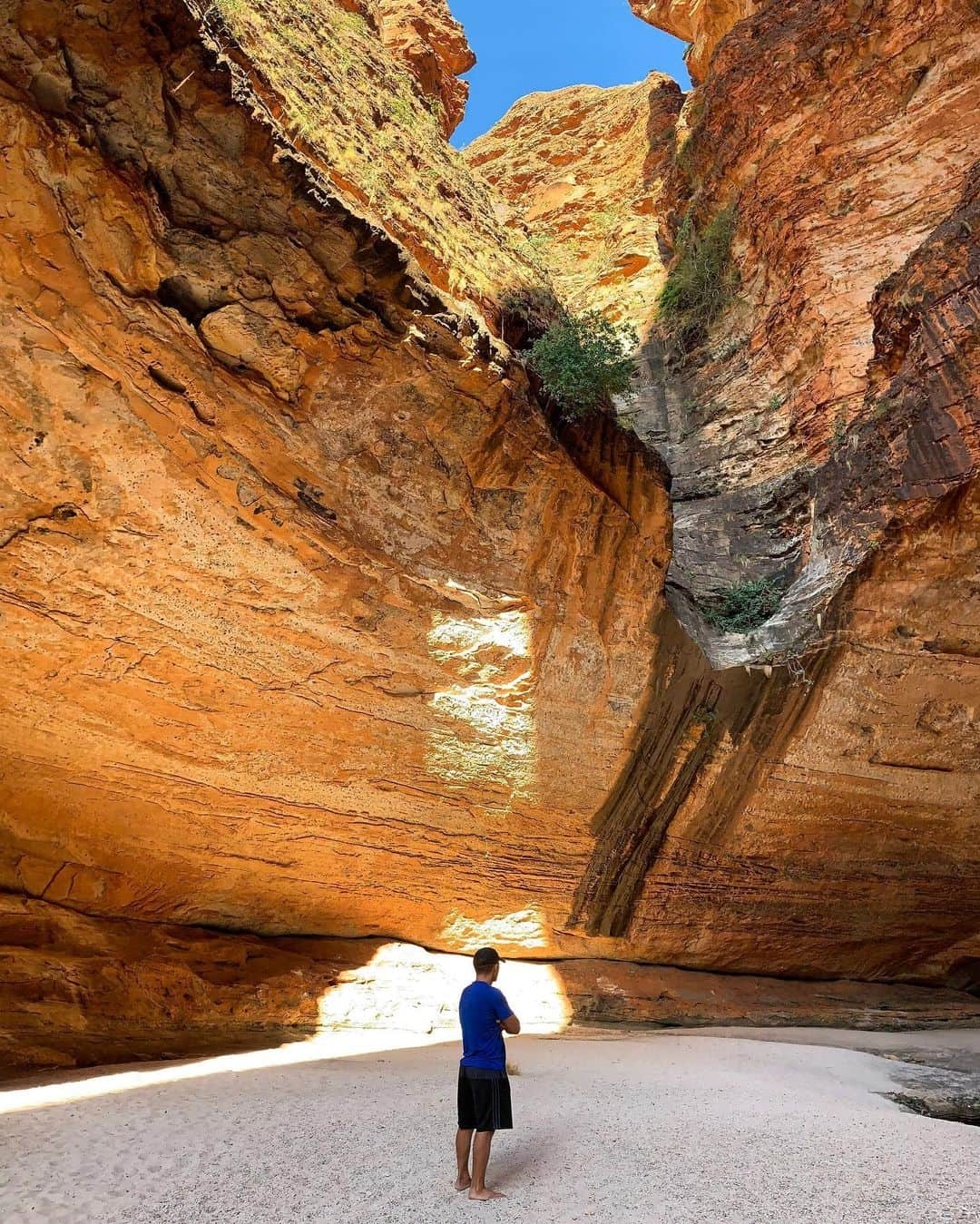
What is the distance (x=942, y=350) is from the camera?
775 centimetres

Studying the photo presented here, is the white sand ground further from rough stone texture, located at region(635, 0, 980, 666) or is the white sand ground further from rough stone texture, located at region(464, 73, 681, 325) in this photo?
rough stone texture, located at region(464, 73, 681, 325)

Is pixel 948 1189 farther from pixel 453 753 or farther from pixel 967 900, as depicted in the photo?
pixel 967 900

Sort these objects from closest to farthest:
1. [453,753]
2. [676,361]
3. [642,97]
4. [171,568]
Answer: [171,568], [453,753], [676,361], [642,97]

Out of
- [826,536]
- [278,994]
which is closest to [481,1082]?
[278,994]

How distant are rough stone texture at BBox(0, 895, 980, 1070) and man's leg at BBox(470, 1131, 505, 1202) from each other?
4.43 m

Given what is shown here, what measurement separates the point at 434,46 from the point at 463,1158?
1133 inches

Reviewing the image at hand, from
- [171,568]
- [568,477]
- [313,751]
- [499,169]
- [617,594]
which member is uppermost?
[499,169]

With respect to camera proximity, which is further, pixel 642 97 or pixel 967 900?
pixel 642 97

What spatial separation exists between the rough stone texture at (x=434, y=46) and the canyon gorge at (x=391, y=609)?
1281 centimetres

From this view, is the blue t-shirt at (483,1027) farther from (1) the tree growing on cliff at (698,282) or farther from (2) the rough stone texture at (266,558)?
(1) the tree growing on cliff at (698,282)

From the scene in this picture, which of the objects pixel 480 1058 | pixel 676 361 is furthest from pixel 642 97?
pixel 480 1058

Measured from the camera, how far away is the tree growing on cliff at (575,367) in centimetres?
823

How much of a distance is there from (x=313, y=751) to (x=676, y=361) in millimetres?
11937

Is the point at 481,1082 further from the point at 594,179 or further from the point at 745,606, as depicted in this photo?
the point at 594,179
